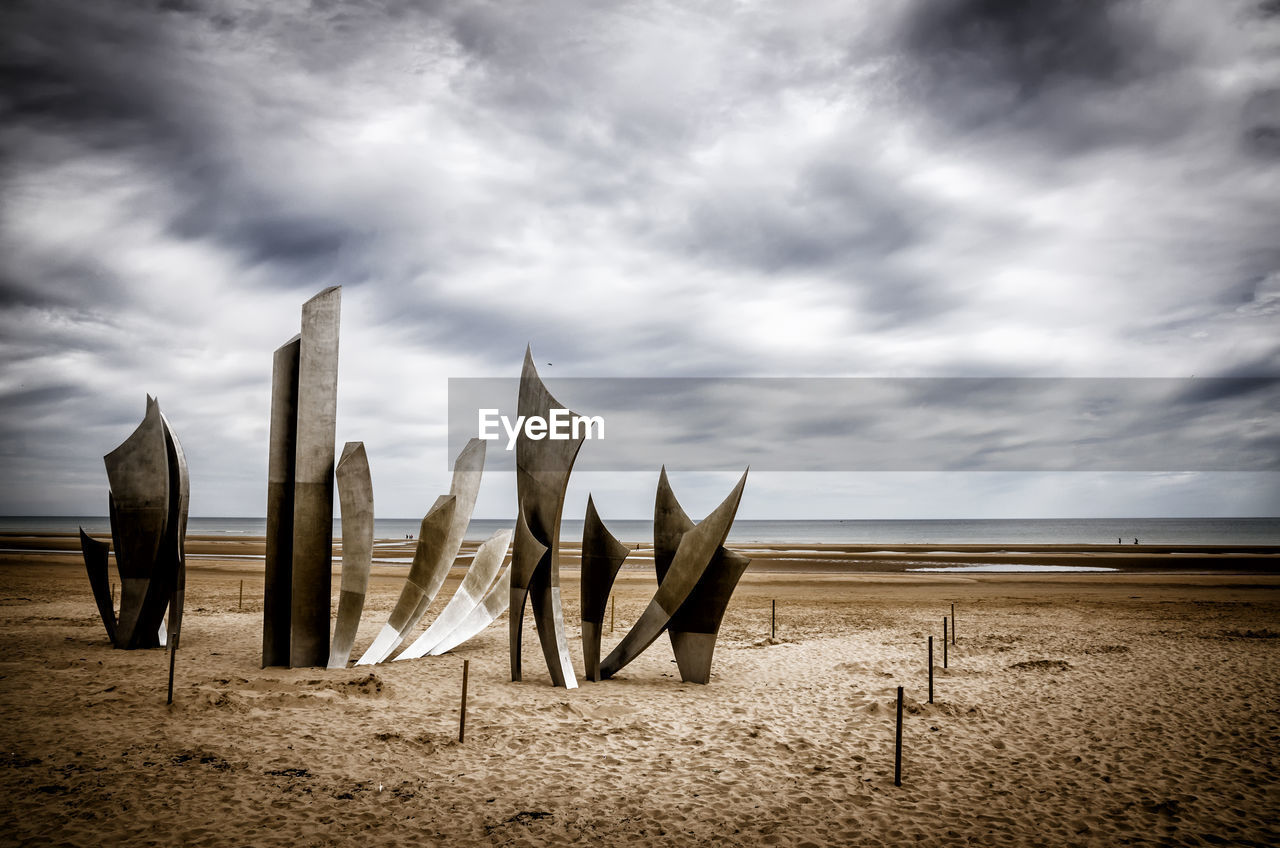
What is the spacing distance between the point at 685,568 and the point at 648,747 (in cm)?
320

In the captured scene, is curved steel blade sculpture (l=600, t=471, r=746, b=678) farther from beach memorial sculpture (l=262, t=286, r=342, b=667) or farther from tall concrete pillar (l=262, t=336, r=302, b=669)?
tall concrete pillar (l=262, t=336, r=302, b=669)

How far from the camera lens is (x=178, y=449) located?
12.4m

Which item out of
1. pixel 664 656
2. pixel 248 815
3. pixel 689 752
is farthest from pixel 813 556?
pixel 248 815

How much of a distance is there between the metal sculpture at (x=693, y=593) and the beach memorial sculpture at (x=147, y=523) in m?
8.19

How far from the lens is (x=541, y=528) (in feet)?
35.8

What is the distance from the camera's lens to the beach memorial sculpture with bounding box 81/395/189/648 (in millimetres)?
11969

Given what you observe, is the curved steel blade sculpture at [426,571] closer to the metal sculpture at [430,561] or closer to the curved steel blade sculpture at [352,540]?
the metal sculpture at [430,561]

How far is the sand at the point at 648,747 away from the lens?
6.11m

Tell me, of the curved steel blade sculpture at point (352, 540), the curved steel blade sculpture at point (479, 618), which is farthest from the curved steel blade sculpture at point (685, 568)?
the curved steel blade sculpture at point (352, 540)

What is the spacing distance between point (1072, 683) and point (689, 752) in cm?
748

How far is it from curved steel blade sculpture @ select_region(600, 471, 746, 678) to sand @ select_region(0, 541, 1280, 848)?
904 millimetres

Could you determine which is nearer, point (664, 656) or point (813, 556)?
point (664, 656)

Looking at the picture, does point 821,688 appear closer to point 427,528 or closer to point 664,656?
point 664,656

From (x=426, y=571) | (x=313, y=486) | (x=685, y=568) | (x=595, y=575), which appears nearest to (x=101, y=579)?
(x=313, y=486)
